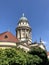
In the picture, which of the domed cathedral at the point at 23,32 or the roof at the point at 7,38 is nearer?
the roof at the point at 7,38

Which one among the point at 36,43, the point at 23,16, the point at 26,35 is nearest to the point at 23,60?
the point at 36,43

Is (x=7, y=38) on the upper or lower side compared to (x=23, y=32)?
lower

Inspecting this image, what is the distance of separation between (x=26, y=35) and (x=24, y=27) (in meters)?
2.67

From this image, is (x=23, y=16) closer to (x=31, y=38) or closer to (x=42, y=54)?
(x=31, y=38)

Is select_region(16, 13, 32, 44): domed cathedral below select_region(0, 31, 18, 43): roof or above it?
above

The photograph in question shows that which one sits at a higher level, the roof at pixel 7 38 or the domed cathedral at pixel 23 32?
the domed cathedral at pixel 23 32

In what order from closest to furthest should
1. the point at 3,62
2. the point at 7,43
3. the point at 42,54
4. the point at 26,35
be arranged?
the point at 3,62 → the point at 42,54 → the point at 7,43 → the point at 26,35

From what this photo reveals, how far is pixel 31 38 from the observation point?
81.1m

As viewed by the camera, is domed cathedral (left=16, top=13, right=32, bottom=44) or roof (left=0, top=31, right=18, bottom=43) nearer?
roof (left=0, top=31, right=18, bottom=43)

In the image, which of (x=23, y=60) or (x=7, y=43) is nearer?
(x=23, y=60)

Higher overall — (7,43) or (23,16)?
(23,16)

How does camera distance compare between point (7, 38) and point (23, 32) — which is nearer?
point (7, 38)

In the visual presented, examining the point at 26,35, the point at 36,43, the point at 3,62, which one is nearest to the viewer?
the point at 3,62

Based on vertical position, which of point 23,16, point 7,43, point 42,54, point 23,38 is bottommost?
point 42,54
